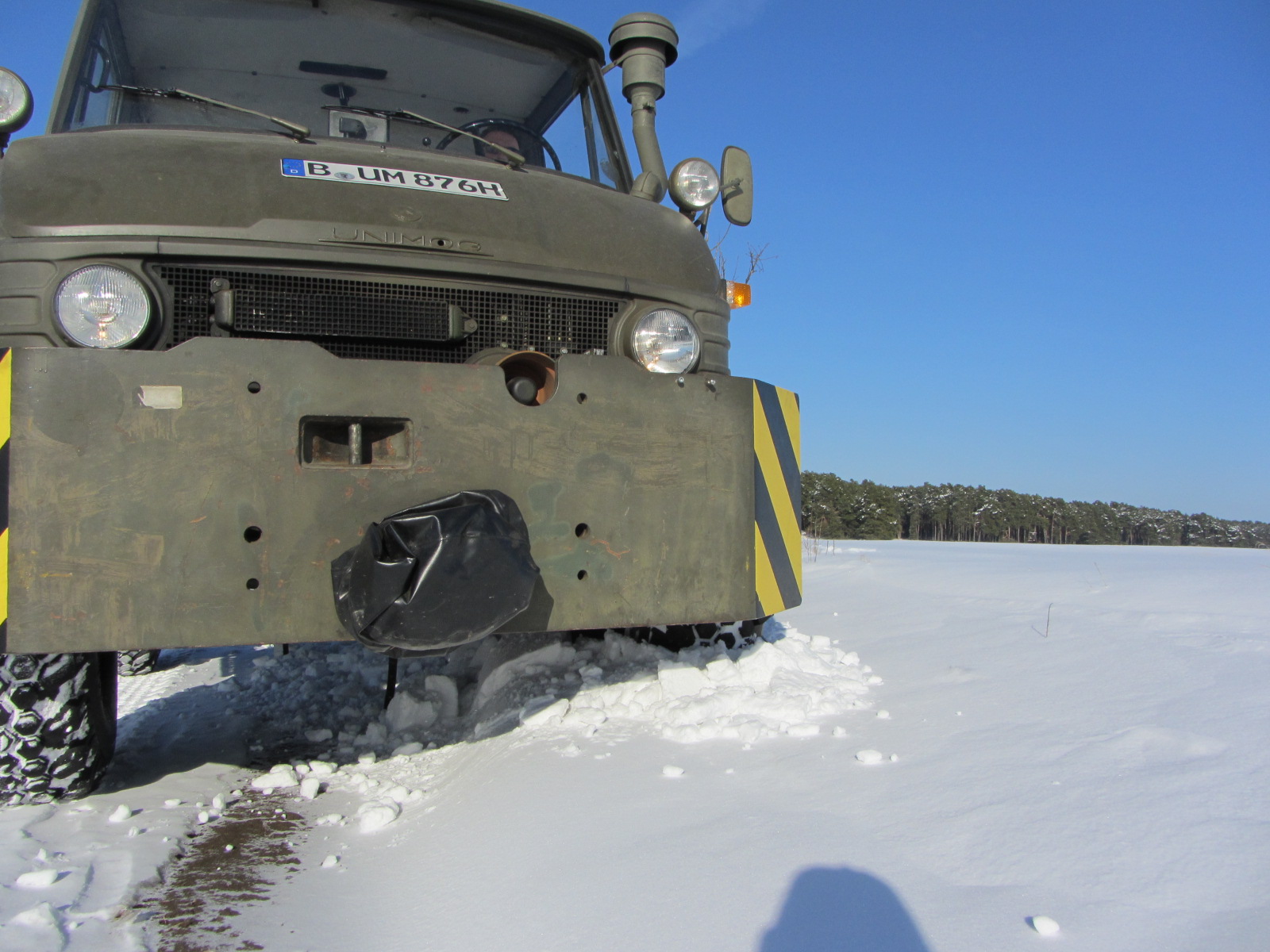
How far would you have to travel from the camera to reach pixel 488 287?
2693 millimetres

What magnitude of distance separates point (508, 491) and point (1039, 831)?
1.50 metres

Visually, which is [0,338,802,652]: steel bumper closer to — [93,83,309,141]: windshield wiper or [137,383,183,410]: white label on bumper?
[137,383,183,410]: white label on bumper

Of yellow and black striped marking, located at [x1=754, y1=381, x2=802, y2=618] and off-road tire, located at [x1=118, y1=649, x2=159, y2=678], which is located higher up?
yellow and black striped marking, located at [x1=754, y1=381, x2=802, y2=618]

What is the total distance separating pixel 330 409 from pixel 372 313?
39 centimetres

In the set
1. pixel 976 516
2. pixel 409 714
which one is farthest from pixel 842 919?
pixel 976 516

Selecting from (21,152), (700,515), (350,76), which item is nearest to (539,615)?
(700,515)

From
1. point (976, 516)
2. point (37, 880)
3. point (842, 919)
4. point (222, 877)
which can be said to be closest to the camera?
point (842, 919)

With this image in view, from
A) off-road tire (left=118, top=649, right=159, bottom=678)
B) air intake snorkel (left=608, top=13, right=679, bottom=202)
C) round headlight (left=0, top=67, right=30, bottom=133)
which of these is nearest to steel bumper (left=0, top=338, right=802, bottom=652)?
round headlight (left=0, top=67, right=30, bottom=133)

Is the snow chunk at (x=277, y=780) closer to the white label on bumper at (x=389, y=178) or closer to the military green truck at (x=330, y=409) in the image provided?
the military green truck at (x=330, y=409)

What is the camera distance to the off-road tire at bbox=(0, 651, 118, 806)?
251 centimetres

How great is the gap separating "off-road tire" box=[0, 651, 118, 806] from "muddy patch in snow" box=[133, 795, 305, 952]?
0.46 meters

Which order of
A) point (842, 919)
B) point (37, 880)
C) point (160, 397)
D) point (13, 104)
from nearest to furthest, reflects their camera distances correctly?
point (842, 919)
point (37, 880)
point (160, 397)
point (13, 104)

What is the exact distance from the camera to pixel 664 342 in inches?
112

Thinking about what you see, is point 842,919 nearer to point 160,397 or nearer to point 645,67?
point 160,397
